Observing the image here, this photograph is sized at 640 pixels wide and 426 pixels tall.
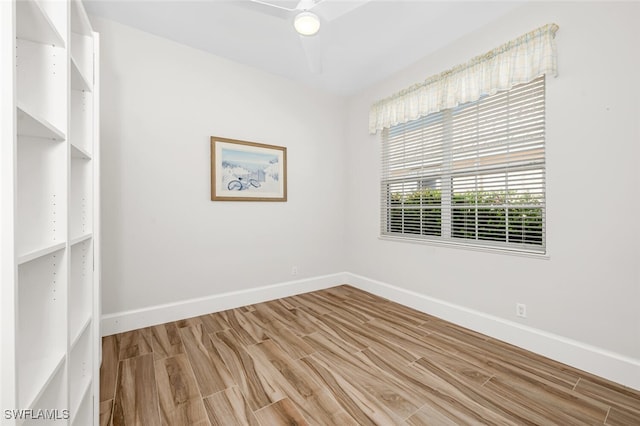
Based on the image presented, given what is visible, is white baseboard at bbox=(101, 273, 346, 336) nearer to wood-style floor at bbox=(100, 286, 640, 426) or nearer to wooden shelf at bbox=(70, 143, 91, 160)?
wood-style floor at bbox=(100, 286, 640, 426)

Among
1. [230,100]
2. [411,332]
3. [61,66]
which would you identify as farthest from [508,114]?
[61,66]

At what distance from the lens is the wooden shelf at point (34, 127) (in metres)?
0.80

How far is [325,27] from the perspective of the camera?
2359 millimetres

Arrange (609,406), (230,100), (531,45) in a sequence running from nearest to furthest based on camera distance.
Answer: (609,406)
(531,45)
(230,100)

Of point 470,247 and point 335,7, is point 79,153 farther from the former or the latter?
point 470,247

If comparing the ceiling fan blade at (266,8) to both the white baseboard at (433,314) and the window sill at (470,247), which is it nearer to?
the window sill at (470,247)

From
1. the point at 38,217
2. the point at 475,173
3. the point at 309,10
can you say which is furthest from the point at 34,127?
the point at 475,173

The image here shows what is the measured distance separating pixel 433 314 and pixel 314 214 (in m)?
1.80

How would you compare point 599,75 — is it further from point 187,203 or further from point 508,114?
point 187,203

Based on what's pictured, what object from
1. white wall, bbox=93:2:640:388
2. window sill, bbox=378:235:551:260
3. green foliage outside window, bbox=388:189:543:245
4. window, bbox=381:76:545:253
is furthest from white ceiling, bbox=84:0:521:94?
window sill, bbox=378:235:551:260

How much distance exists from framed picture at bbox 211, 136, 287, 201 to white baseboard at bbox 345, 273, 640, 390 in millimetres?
1941

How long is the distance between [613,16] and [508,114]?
2.45ft

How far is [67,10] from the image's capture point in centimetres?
108

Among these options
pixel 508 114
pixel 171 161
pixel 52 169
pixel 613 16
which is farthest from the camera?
pixel 171 161
